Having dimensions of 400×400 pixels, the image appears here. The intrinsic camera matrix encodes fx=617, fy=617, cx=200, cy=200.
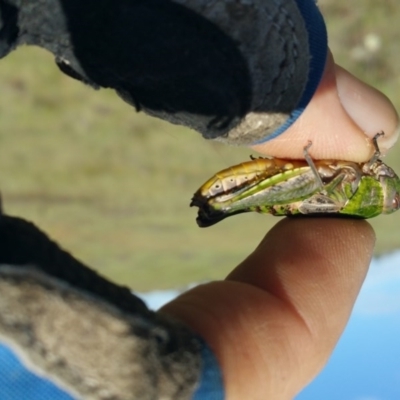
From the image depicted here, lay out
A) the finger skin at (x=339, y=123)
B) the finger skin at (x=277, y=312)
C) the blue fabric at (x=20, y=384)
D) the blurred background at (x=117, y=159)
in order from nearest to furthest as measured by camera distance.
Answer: the blue fabric at (x=20, y=384)
the finger skin at (x=277, y=312)
the finger skin at (x=339, y=123)
the blurred background at (x=117, y=159)

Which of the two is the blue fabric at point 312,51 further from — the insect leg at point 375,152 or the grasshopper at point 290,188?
the insect leg at point 375,152

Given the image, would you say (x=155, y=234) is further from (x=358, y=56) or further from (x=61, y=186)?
(x=358, y=56)

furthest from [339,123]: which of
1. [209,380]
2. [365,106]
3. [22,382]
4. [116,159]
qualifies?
[116,159]

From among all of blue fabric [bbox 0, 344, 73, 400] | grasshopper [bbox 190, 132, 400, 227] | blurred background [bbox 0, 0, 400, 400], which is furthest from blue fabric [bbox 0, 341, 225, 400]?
blurred background [bbox 0, 0, 400, 400]

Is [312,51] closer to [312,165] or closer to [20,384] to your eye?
[312,165]

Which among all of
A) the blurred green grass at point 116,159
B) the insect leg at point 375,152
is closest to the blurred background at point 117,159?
the blurred green grass at point 116,159

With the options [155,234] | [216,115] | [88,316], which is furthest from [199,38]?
[155,234]

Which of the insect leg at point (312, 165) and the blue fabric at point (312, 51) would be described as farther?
the insect leg at point (312, 165)

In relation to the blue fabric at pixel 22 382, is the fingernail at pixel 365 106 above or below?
above
